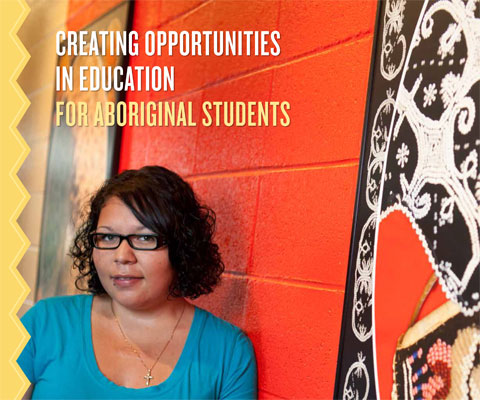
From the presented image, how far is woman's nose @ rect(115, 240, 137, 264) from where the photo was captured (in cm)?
141

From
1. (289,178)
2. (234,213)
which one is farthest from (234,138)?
(289,178)

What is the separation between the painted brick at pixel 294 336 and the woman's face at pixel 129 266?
8.3 inches

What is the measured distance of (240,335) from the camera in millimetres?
1471

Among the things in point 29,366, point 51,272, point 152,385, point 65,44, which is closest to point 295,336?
point 152,385

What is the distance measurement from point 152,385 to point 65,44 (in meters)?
2.01

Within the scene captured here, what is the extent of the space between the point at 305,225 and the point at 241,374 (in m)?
0.39

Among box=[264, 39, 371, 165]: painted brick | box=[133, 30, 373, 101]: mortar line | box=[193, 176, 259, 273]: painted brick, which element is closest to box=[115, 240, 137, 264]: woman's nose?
box=[193, 176, 259, 273]: painted brick

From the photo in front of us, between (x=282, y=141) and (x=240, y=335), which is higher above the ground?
(x=282, y=141)

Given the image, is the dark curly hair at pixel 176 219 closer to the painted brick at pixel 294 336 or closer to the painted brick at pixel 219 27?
the painted brick at pixel 294 336

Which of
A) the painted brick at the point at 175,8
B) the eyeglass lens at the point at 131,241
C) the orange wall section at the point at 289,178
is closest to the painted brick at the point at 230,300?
the orange wall section at the point at 289,178

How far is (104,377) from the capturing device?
1.43 m

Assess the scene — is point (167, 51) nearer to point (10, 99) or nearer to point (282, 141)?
point (10, 99)

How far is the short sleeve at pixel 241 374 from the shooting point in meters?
1.43

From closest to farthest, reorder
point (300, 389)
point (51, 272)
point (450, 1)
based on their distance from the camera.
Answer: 1. point (450, 1)
2. point (300, 389)
3. point (51, 272)
